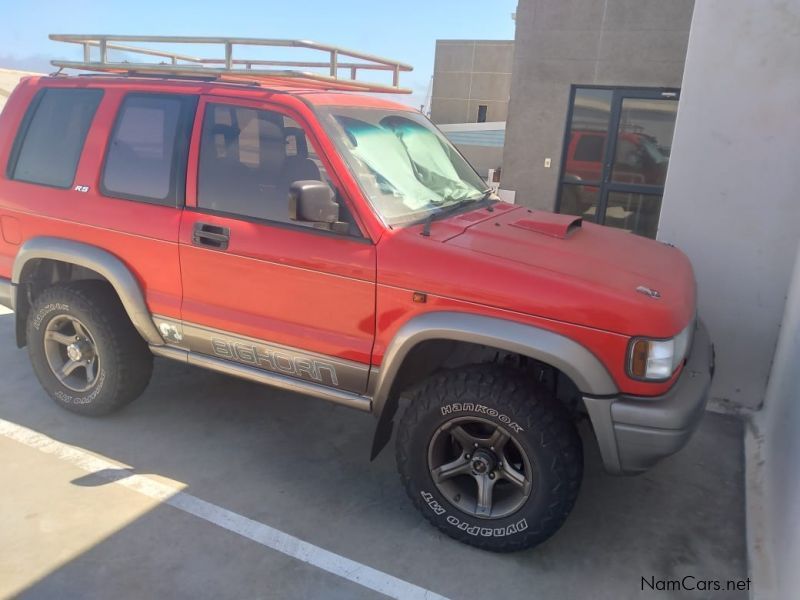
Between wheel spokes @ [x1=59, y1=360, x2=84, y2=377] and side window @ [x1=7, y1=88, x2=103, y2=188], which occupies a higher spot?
side window @ [x1=7, y1=88, x2=103, y2=188]

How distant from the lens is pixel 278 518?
3230 mm

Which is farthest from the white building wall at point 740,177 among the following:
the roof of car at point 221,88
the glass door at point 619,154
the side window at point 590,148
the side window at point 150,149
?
the side window at point 590,148

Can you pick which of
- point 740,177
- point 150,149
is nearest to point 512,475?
point 150,149

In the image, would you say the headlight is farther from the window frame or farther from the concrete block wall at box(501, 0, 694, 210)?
the concrete block wall at box(501, 0, 694, 210)

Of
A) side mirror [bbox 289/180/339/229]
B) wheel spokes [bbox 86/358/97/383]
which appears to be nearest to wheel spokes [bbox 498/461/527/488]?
side mirror [bbox 289/180/339/229]

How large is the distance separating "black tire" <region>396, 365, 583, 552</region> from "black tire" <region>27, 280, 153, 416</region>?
6.04 ft

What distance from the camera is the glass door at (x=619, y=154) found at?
32.9ft

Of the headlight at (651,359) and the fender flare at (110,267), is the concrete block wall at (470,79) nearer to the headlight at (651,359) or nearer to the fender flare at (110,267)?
the fender flare at (110,267)

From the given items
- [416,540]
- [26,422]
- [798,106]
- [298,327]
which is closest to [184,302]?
[298,327]

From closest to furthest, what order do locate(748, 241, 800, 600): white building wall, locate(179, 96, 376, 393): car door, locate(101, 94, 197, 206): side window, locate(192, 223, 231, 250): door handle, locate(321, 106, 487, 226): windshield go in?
1. locate(748, 241, 800, 600): white building wall
2. locate(179, 96, 376, 393): car door
3. locate(321, 106, 487, 226): windshield
4. locate(192, 223, 231, 250): door handle
5. locate(101, 94, 197, 206): side window

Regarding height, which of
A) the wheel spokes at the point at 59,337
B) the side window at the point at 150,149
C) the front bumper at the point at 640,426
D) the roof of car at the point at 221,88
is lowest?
the wheel spokes at the point at 59,337

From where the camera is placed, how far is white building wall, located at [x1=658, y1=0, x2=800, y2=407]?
4137mm

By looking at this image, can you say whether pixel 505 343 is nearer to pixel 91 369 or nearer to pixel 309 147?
pixel 309 147

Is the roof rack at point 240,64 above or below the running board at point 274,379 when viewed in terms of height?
above
